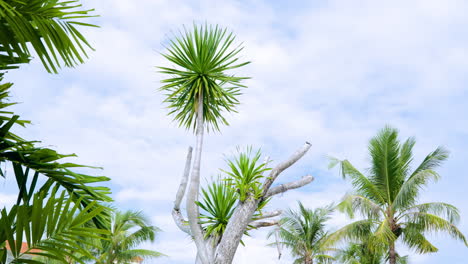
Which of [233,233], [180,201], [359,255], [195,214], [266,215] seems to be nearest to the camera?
[233,233]

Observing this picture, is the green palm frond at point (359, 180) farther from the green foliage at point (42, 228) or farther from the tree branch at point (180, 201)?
the green foliage at point (42, 228)

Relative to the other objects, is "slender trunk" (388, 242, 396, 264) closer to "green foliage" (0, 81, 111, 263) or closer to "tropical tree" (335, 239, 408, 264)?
"tropical tree" (335, 239, 408, 264)

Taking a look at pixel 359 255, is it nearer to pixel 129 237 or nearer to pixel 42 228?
pixel 129 237

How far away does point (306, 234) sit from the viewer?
2323cm

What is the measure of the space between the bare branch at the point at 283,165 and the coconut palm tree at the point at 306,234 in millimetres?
13334

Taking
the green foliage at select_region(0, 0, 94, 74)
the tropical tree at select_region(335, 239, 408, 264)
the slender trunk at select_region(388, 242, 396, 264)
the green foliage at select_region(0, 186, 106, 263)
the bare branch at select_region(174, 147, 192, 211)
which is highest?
the tropical tree at select_region(335, 239, 408, 264)

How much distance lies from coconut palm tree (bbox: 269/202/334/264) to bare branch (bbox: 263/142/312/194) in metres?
13.3

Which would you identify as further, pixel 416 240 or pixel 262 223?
pixel 416 240

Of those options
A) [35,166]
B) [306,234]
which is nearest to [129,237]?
[306,234]

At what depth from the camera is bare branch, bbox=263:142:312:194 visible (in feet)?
32.3

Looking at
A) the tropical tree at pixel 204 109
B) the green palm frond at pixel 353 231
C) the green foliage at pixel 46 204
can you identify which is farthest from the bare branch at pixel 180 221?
the green palm frond at pixel 353 231

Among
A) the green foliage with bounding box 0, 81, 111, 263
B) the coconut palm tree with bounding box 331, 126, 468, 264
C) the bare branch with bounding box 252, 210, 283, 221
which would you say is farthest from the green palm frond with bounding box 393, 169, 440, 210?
the green foliage with bounding box 0, 81, 111, 263

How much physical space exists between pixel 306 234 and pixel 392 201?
16.7 feet

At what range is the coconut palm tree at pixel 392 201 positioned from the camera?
17.6 m
